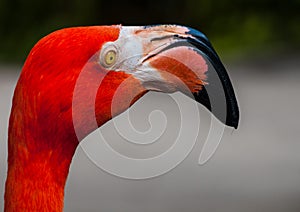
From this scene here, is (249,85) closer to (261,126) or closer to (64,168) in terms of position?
(261,126)

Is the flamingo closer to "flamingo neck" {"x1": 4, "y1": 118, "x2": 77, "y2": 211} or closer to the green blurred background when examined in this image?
"flamingo neck" {"x1": 4, "y1": 118, "x2": 77, "y2": 211}

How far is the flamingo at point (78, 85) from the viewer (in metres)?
2.28

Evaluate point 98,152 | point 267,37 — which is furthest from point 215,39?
point 98,152

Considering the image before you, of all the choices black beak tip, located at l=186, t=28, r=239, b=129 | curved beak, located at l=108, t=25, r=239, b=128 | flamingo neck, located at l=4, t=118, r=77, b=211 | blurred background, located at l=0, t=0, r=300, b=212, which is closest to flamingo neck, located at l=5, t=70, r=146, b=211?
flamingo neck, located at l=4, t=118, r=77, b=211

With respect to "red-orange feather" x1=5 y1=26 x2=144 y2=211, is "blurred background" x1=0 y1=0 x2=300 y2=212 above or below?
below

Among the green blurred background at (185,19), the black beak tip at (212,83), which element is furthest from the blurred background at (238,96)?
the black beak tip at (212,83)

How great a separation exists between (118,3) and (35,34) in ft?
3.58

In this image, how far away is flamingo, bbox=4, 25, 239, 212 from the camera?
228 centimetres

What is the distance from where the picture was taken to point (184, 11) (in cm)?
878

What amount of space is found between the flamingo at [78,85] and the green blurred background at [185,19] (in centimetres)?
568

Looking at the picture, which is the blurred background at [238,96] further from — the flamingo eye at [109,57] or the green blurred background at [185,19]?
the flamingo eye at [109,57]

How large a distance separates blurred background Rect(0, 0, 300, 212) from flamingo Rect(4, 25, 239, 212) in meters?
3.02

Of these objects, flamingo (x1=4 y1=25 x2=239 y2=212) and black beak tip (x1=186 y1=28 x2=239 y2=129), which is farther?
black beak tip (x1=186 y1=28 x2=239 y2=129)

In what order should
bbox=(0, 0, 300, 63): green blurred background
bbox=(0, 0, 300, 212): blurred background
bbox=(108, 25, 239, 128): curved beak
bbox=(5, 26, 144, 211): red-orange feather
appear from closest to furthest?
1. bbox=(5, 26, 144, 211): red-orange feather
2. bbox=(108, 25, 239, 128): curved beak
3. bbox=(0, 0, 300, 212): blurred background
4. bbox=(0, 0, 300, 63): green blurred background
